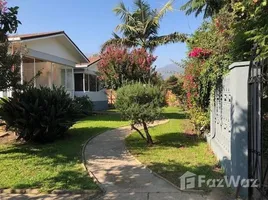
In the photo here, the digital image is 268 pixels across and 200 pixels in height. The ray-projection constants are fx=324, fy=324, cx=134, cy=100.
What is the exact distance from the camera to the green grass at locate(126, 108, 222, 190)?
714 cm

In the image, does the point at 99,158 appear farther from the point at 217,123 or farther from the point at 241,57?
the point at 241,57

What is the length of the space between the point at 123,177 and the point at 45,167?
6.95ft

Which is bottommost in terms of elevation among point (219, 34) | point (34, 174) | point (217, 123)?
point (34, 174)

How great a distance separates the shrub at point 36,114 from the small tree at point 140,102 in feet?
8.76

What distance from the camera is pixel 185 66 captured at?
11.2m

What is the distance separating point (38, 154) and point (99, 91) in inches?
805

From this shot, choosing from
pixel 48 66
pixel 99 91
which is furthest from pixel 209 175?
pixel 99 91

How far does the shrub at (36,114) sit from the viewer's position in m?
10.8

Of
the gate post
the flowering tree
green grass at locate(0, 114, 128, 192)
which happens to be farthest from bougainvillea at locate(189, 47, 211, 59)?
the flowering tree

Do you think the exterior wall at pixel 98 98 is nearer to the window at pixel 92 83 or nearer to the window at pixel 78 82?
the window at pixel 92 83

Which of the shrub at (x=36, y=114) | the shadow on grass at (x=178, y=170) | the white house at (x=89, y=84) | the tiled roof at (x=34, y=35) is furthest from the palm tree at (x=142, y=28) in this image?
the shadow on grass at (x=178, y=170)

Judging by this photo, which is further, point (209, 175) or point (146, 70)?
point (146, 70)

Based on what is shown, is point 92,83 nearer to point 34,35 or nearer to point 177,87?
point 177,87

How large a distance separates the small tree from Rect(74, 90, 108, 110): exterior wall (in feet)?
53.6
